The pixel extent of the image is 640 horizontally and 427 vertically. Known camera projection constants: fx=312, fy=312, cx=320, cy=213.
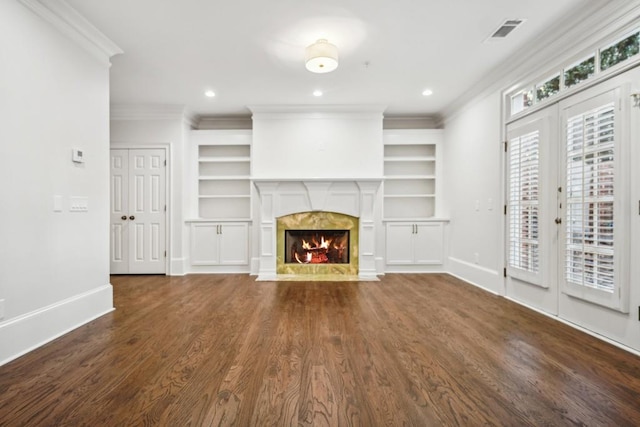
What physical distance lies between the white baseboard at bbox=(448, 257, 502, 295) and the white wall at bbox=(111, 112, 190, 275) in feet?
14.2

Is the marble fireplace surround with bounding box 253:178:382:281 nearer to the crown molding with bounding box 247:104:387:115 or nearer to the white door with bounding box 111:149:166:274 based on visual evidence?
the crown molding with bounding box 247:104:387:115

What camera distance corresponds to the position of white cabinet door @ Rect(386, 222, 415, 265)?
5.20 meters

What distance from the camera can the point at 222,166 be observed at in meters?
5.61

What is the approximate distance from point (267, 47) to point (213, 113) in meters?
2.53

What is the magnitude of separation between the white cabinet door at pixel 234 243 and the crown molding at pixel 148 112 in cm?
194

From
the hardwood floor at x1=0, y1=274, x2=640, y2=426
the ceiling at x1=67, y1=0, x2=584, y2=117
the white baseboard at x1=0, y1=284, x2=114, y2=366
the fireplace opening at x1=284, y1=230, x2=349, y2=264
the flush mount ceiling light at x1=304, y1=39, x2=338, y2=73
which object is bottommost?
the hardwood floor at x1=0, y1=274, x2=640, y2=426

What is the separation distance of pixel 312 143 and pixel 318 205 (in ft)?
3.37

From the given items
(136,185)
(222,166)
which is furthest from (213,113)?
(136,185)

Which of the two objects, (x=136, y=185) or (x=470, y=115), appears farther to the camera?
(x=136, y=185)

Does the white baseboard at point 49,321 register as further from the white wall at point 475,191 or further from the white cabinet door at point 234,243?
the white wall at point 475,191

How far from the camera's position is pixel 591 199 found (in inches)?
99.9

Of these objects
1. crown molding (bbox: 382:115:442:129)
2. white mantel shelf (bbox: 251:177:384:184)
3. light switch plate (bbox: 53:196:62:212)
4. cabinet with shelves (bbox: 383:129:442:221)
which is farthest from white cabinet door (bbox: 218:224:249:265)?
crown molding (bbox: 382:115:442:129)

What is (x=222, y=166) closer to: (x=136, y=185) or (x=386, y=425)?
(x=136, y=185)

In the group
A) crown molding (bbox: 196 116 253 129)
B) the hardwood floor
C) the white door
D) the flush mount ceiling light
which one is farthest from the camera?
crown molding (bbox: 196 116 253 129)
